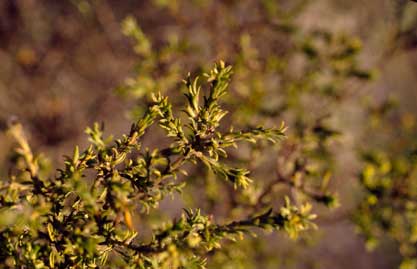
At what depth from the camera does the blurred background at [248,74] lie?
113 inches

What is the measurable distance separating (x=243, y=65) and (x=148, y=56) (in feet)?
2.53

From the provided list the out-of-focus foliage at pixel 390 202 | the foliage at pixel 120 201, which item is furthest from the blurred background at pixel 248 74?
the foliage at pixel 120 201

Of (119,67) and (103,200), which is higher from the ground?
(119,67)

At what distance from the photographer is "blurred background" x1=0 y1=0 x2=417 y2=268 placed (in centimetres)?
288

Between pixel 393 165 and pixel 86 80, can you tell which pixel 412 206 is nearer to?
pixel 393 165

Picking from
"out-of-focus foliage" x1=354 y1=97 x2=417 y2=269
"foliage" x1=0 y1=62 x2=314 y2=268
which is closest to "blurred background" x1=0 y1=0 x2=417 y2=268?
"out-of-focus foliage" x1=354 y1=97 x2=417 y2=269

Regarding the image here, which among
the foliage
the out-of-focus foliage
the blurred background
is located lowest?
the foliage

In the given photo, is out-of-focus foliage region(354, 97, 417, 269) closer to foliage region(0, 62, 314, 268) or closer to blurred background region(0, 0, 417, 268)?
blurred background region(0, 0, 417, 268)

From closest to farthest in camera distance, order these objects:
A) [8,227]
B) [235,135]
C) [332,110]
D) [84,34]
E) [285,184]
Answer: [8,227]
[235,135]
[285,184]
[332,110]
[84,34]

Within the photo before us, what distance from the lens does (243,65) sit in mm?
3008

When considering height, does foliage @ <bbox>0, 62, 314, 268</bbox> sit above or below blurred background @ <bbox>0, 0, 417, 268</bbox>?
below

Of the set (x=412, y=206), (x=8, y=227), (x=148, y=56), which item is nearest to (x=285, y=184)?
(x=412, y=206)

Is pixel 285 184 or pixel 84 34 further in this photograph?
pixel 84 34

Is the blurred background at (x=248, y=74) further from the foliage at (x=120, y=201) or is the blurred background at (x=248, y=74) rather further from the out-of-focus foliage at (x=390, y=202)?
the foliage at (x=120, y=201)
